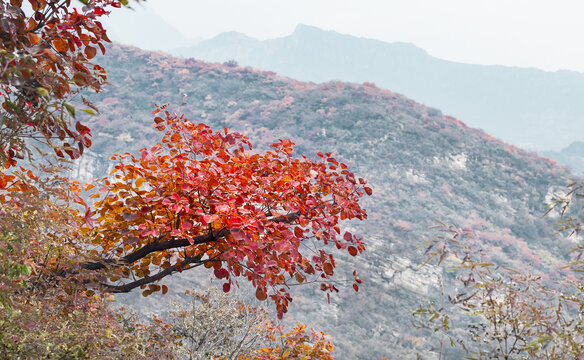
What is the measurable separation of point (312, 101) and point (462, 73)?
113 metres

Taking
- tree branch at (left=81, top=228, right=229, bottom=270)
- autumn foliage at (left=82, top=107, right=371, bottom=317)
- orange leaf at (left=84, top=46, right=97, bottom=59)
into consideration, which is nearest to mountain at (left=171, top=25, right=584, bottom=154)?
autumn foliage at (left=82, top=107, right=371, bottom=317)

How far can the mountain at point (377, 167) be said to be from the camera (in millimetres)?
12492

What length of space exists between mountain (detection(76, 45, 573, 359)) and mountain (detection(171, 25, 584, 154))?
268 ft

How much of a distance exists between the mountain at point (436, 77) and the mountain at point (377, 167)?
3221 inches

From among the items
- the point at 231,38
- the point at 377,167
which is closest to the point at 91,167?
the point at 377,167

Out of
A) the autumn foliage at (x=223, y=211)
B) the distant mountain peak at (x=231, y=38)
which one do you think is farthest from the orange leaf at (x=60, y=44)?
the distant mountain peak at (x=231, y=38)

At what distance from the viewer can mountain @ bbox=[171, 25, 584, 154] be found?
98.2 meters

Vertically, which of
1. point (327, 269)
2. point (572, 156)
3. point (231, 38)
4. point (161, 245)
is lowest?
point (161, 245)

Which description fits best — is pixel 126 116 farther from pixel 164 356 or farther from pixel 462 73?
pixel 462 73

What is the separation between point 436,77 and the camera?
121812 millimetres

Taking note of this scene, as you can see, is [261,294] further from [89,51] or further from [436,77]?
[436,77]

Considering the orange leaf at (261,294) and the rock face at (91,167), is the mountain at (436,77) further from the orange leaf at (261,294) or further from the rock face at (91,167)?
the orange leaf at (261,294)

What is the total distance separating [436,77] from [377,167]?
11414cm

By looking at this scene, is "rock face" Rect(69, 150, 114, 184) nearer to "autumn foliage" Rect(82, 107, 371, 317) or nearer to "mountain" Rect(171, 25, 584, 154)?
"autumn foliage" Rect(82, 107, 371, 317)
